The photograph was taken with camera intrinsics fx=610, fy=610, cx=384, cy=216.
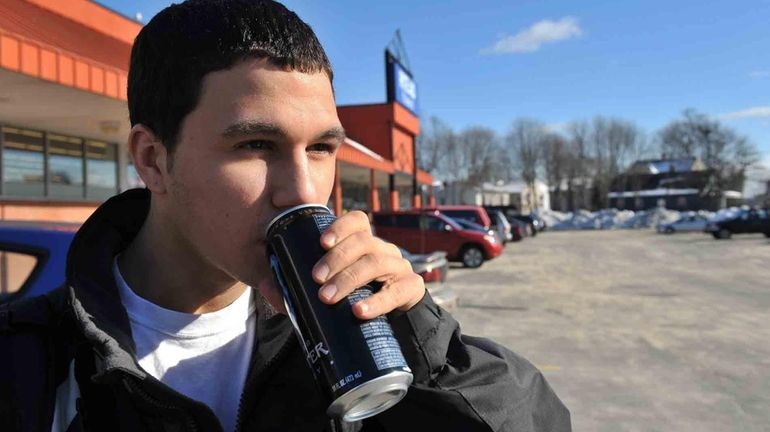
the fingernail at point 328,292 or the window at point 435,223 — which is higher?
Result: the fingernail at point 328,292

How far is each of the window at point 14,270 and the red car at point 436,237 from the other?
14.5 metres

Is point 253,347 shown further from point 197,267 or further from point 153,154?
point 153,154

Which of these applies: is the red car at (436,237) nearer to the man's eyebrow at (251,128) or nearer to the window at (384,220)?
the window at (384,220)

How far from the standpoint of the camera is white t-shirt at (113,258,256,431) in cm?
131

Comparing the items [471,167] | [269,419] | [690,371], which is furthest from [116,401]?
[471,167]

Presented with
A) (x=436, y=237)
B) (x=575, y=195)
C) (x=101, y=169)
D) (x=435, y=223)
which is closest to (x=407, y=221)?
(x=435, y=223)

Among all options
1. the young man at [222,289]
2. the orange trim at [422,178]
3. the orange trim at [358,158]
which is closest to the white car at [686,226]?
the orange trim at [422,178]

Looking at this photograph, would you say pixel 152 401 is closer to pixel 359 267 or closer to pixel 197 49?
pixel 359 267

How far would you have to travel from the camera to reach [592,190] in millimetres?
90062

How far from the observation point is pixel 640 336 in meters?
8.01

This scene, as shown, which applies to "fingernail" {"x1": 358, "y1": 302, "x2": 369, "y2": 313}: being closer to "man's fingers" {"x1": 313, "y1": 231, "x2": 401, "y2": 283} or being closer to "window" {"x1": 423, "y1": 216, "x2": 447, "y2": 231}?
"man's fingers" {"x1": 313, "y1": 231, "x2": 401, "y2": 283}

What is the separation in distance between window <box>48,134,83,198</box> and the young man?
11383mm

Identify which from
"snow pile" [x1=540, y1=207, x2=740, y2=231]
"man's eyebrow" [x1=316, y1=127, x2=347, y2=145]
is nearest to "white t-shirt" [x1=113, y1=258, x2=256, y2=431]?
"man's eyebrow" [x1=316, y1=127, x2=347, y2=145]

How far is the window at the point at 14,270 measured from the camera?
3.40 m
